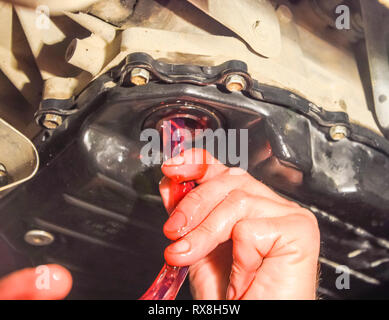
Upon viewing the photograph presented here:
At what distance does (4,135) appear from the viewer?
81cm

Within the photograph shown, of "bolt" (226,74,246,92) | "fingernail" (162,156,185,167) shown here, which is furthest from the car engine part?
"fingernail" (162,156,185,167)

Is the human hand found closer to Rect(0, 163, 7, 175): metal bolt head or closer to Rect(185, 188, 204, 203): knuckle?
Rect(185, 188, 204, 203): knuckle

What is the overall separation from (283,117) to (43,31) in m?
0.59

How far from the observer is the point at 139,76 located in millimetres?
751

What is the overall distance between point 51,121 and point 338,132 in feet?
2.05

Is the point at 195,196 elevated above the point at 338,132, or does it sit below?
below

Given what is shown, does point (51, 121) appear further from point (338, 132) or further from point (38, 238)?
point (338, 132)

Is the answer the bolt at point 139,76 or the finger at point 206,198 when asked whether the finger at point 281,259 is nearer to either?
the finger at point 206,198

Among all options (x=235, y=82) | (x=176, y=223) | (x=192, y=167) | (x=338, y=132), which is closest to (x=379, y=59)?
(x=338, y=132)

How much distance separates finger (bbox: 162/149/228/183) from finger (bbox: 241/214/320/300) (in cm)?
16

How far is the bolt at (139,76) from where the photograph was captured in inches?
29.5

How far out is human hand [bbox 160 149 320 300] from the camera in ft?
2.39

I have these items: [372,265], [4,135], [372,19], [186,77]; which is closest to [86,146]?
[4,135]
